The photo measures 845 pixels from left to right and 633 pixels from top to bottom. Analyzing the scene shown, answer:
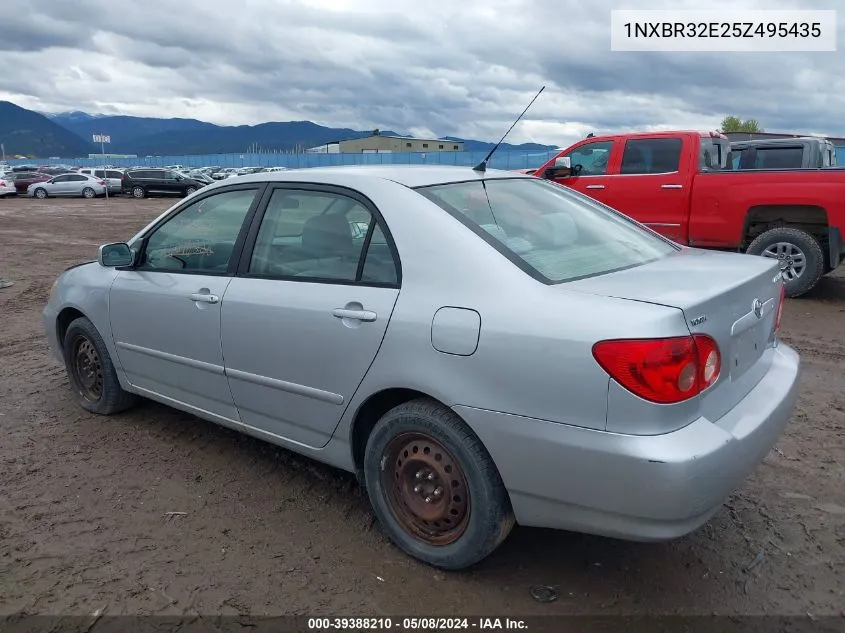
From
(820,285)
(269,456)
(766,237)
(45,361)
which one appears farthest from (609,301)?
(820,285)

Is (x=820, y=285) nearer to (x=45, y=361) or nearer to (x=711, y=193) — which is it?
(x=711, y=193)

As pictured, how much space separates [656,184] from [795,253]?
1.79 metres

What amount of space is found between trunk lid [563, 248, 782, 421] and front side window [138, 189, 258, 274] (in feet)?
6.16

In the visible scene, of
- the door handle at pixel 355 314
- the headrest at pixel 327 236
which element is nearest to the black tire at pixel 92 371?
the headrest at pixel 327 236

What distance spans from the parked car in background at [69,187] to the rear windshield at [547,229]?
34376 mm

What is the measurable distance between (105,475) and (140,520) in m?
0.60

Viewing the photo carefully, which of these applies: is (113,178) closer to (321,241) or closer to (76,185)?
(76,185)

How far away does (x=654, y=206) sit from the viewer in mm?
8750

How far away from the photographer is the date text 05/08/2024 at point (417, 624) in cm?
253

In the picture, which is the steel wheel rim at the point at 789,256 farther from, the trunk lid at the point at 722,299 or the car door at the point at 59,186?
the car door at the point at 59,186

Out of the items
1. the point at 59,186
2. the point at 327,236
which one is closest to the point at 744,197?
the point at 327,236

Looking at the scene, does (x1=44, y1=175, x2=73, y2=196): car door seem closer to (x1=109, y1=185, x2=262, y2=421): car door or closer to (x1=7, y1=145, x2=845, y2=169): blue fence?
(x1=7, y1=145, x2=845, y2=169): blue fence

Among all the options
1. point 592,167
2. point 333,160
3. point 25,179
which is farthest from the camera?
point 333,160

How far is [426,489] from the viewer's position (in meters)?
2.82
